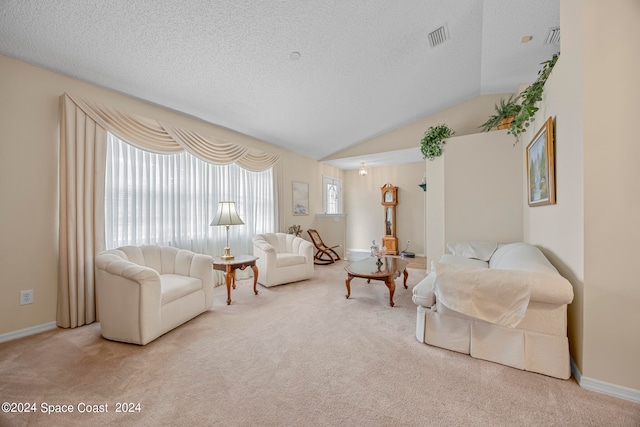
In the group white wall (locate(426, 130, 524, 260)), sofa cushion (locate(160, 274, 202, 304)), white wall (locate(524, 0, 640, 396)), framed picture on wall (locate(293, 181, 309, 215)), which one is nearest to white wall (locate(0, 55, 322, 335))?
sofa cushion (locate(160, 274, 202, 304))

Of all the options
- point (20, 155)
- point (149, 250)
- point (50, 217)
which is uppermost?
point (20, 155)

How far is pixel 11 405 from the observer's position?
1.47 m

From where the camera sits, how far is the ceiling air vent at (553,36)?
8.96 ft

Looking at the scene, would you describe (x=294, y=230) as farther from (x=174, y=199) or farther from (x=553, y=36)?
(x=553, y=36)

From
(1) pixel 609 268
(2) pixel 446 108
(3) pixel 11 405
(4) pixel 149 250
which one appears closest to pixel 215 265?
(4) pixel 149 250

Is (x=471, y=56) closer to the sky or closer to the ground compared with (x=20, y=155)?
closer to the sky

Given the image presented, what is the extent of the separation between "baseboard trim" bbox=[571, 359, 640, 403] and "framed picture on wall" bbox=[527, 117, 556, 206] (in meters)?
1.31

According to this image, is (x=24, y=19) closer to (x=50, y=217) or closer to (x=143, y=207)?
(x=50, y=217)

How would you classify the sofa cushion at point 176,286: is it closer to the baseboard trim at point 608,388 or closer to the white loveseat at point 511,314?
the white loveseat at point 511,314

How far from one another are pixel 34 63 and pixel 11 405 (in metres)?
2.86

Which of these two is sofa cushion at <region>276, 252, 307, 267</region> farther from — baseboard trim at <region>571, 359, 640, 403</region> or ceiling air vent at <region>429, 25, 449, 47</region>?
ceiling air vent at <region>429, 25, 449, 47</region>

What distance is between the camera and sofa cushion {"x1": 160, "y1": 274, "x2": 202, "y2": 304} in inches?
92.7

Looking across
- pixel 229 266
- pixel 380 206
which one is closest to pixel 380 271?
pixel 229 266

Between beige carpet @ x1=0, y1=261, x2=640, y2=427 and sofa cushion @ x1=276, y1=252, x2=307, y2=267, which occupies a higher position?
sofa cushion @ x1=276, y1=252, x2=307, y2=267
